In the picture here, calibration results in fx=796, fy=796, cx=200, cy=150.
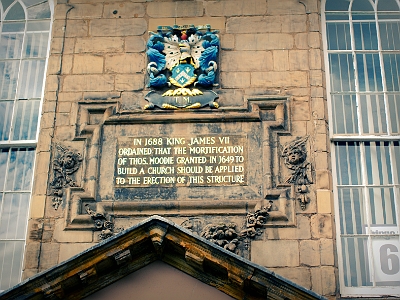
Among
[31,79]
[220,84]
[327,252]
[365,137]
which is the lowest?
[327,252]

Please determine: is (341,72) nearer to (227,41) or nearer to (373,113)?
(373,113)

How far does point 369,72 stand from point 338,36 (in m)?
0.77

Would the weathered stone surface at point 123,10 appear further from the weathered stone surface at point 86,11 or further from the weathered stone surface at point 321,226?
the weathered stone surface at point 321,226

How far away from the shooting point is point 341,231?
11125mm

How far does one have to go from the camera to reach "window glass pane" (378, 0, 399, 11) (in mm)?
12609

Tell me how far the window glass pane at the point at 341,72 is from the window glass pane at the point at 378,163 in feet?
3.21

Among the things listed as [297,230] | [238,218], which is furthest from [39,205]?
[297,230]

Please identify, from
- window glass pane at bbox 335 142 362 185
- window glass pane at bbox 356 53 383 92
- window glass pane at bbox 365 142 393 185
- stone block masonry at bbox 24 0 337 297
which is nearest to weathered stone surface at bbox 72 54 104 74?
stone block masonry at bbox 24 0 337 297

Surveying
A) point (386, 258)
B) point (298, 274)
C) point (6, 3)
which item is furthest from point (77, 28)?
point (386, 258)

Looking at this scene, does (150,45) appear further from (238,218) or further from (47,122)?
(238,218)

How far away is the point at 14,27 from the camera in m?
12.8

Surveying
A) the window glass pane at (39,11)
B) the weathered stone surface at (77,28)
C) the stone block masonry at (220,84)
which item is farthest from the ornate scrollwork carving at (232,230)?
the window glass pane at (39,11)

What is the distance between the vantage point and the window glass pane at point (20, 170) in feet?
38.2

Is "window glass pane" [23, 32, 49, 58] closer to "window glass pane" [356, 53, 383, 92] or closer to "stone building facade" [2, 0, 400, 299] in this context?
"stone building facade" [2, 0, 400, 299]
